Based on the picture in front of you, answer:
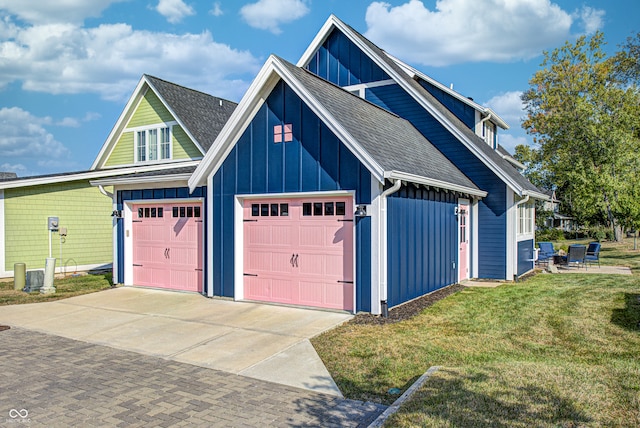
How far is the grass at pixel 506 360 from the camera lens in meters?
4.52

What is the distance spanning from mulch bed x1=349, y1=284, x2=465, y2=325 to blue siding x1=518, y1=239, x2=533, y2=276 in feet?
14.7

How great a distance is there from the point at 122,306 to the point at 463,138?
33.5 ft

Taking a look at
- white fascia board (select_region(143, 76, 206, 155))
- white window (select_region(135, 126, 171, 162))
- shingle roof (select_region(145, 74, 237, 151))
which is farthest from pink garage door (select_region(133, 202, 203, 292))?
white window (select_region(135, 126, 171, 162))

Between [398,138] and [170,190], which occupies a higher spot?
[398,138]

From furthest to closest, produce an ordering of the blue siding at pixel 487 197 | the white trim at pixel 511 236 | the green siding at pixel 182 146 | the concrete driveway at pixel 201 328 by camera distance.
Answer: the green siding at pixel 182 146 < the blue siding at pixel 487 197 < the white trim at pixel 511 236 < the concrete driveway at pixel 201 328

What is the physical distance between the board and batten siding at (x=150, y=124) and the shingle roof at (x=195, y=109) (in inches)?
17.5

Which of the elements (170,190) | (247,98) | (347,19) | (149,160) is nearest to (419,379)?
(247,98)

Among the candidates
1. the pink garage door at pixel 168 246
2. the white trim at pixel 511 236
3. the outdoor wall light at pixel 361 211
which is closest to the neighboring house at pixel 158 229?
the pink garage door at pixel 168 246

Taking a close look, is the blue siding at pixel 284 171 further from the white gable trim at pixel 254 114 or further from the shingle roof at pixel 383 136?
the shingle roof at pixel 383 136

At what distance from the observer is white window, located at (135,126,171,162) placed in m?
19.5

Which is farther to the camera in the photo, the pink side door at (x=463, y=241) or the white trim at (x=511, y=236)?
the white trim at (x=511, y=236)

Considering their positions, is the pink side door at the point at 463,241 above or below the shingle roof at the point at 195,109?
below

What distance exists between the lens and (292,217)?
33.7 feet

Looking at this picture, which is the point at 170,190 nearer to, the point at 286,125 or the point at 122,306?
the point at 122,306
